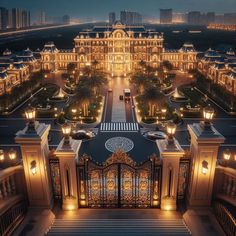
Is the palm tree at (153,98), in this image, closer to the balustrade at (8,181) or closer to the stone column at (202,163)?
the stone column at (202,163)

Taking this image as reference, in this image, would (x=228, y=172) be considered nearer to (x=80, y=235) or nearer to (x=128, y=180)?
(x=128, y=180)

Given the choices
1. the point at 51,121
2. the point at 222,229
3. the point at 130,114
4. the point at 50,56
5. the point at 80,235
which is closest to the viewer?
the point at 80,235

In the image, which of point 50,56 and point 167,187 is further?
point 50,56

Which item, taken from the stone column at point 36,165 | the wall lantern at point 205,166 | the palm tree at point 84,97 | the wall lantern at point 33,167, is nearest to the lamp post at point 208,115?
the wall lantern at point 205,166

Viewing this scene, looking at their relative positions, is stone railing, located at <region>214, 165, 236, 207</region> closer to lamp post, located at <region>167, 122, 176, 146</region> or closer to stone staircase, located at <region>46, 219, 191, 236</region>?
stone staircase, located at <region>46, 219, 191, 236</region>

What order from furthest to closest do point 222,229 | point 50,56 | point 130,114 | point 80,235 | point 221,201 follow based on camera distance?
1. point 50,56
2. point 130,114
3. point 221,201
4. point 222,229
5. point 80,235

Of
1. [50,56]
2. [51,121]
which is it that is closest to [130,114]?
[51,121]
